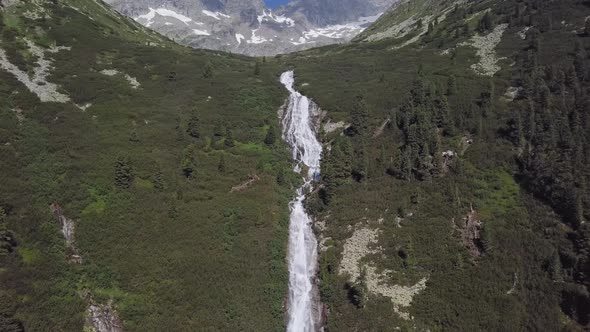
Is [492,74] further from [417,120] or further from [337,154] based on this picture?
[337,154]

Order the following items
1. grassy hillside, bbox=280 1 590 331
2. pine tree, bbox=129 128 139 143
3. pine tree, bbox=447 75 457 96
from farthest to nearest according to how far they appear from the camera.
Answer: pine tree, bbox=447 75 457 96
pine tree, bbox=129 128 139 143
grassy hillside, bbox=280 1 590 331

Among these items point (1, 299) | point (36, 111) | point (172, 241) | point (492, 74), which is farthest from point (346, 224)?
point (492, 74)

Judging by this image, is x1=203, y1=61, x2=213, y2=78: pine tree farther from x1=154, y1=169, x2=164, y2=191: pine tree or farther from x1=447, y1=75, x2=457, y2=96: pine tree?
x1=447, y1=75, x2=457, y2=96: pine tree

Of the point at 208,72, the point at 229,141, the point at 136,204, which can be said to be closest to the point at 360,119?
the point at 229,141

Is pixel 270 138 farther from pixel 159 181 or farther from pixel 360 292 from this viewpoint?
pixel 360 292

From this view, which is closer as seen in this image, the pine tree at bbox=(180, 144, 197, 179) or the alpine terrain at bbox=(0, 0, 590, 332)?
the alpine terrain at bbox=(0, 0, 590, 332)

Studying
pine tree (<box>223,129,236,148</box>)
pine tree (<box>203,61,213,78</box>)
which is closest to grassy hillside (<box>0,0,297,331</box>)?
pine tree (<box>223,129,236,148</box>)
